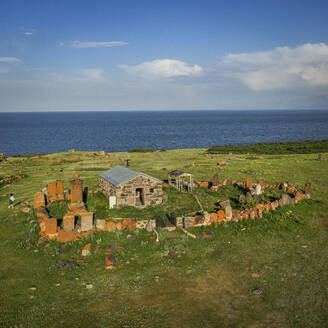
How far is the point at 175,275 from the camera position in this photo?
16297 millimetres

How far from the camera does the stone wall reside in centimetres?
2559

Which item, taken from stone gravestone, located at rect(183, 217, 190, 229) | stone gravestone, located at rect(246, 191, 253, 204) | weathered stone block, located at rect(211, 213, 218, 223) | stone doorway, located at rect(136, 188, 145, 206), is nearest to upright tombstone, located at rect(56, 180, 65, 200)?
stone doorway, located at rect(136, 188, 145, 206)

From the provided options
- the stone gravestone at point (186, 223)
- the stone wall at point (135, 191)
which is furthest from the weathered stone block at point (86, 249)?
the stone gravestone at point (186, 223)

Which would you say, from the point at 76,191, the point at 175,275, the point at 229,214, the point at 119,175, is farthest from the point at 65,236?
the point at 229,214

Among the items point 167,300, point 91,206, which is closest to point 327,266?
point 167,300

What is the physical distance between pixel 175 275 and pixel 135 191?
1117cm

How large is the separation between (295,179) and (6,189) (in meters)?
37.9

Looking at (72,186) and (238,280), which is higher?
(72,186)

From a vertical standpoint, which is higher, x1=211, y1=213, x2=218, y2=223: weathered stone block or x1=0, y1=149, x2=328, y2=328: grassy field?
x1=211, y1=213, x2=218, y2=223: weathered stone block

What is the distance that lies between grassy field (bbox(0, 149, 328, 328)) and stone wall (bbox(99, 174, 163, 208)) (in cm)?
119

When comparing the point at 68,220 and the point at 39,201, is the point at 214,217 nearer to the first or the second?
the point at 68,220

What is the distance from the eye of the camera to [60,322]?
12.7m

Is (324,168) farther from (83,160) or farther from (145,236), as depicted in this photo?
(83,160)

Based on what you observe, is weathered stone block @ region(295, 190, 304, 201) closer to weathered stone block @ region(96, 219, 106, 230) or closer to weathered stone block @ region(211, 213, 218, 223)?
weathered stone block @ region(211, 213, 218, 223)
